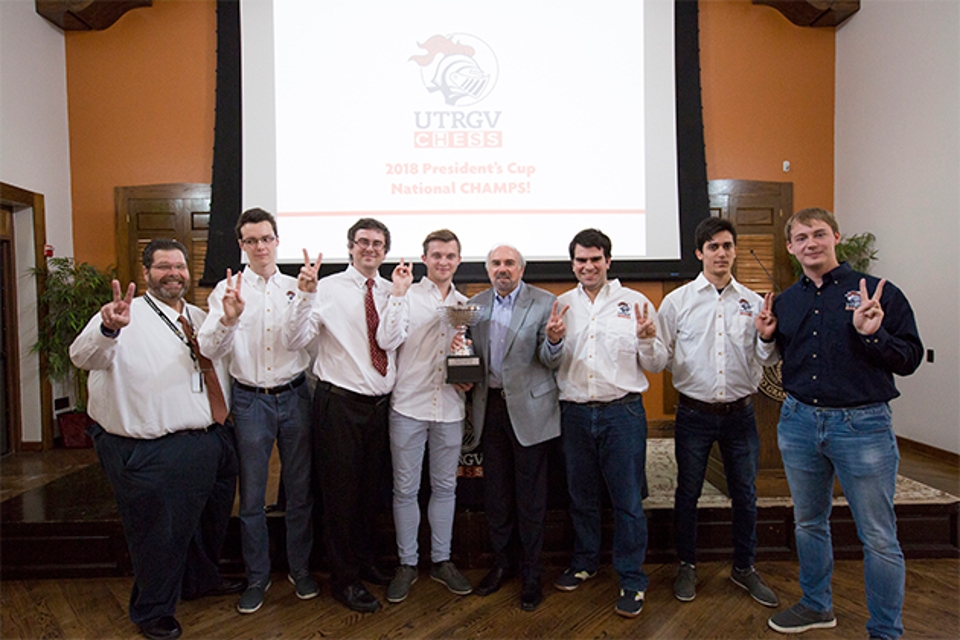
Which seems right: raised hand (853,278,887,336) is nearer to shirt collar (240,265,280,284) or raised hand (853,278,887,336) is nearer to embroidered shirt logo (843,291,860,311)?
embroidered shirt logo (843,291,860,311)

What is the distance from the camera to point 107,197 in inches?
207

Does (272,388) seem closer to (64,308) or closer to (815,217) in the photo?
(815,217)

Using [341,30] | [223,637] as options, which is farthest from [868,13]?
[223,637]

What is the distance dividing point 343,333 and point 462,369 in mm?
561

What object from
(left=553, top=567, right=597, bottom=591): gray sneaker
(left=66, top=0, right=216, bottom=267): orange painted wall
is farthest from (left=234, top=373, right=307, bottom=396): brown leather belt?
(left=66, top=0, right=216, bottom=267): orange painted wall

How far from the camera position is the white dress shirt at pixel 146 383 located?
2.09m

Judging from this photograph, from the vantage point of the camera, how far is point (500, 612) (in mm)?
2342

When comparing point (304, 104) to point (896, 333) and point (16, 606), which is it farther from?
point (896, 333)

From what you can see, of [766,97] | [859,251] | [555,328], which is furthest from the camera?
[766,97]

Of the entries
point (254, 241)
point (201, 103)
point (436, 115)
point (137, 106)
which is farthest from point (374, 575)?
point (137, 106)

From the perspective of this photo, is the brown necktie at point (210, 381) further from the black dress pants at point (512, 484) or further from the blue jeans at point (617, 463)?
the blue jeans at point (617, 463)

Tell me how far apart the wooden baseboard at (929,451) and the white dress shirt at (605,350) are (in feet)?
11.8

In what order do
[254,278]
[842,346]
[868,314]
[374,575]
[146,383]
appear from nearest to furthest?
[868,314] → [842,346] → [146,383] → [254,278] → [374,575]

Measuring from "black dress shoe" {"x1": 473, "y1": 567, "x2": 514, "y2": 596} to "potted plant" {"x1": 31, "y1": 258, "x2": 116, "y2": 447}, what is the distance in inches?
171
